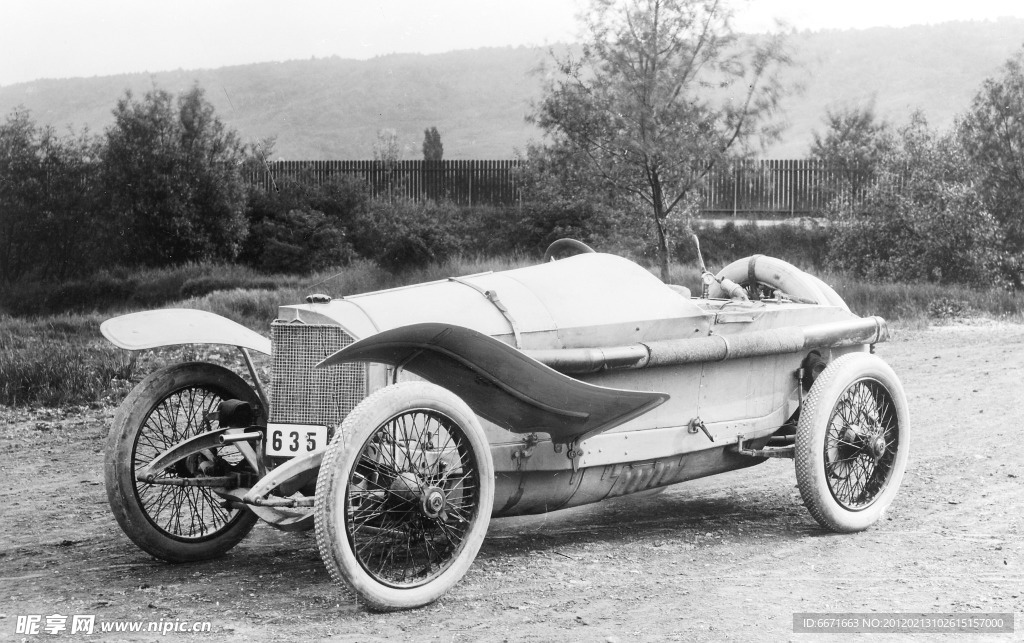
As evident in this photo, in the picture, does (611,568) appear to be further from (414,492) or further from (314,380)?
(314,380)

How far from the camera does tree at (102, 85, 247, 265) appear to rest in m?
22.5

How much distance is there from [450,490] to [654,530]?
1795mm

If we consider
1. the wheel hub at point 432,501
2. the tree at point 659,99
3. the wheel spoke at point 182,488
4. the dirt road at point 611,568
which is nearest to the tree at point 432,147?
the tree at point 659,99

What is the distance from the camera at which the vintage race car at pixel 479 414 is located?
14.7ft

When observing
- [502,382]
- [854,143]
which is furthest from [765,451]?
[854,143]

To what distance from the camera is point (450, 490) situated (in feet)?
14.7

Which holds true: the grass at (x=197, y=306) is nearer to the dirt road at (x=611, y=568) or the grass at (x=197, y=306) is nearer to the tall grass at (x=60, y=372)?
the tall grass at (x=60, y=372)

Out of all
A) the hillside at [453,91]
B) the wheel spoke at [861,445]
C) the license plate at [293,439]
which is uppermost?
the hillside at [453,91]

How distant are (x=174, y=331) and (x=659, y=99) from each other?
10.3 metres

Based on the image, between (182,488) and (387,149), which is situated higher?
(387,149)

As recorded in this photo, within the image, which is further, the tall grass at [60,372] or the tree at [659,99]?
the tree at [659,99]

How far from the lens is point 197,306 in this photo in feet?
57.1

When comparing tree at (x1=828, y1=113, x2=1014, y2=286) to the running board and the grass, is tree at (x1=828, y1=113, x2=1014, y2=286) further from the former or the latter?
the running board

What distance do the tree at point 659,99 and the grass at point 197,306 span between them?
3041 mm
